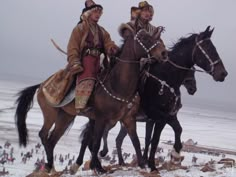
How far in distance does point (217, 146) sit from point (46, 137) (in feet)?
63.3

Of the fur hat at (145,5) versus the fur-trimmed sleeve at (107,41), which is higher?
the fur hat at (145,5)

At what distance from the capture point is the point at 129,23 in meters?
6.89

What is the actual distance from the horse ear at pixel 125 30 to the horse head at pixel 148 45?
0.02m

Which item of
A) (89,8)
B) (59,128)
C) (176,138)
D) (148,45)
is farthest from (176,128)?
(89,8)

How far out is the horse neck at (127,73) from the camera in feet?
21.6

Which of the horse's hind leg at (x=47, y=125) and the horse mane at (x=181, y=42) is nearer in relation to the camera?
the horse mane at (x=181, y=42)

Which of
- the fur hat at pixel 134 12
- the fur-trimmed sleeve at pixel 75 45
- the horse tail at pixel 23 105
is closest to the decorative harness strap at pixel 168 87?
the fur hat at pixel 134 12

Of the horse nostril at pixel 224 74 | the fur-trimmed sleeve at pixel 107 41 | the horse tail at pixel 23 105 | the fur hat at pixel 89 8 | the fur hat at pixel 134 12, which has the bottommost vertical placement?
the horse tail at pixel 23 105

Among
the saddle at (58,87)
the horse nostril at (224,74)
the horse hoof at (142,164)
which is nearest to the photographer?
the horse nostril at (224,74)

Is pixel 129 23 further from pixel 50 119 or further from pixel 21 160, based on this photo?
pixel 21 160

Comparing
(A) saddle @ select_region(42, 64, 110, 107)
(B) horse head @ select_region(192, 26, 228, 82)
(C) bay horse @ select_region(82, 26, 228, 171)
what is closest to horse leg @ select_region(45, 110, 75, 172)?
(A) saddle @ select_region(42, 64, 110, 107)

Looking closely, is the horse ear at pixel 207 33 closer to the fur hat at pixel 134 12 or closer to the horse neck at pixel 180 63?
the horse neck at pixel 180 63

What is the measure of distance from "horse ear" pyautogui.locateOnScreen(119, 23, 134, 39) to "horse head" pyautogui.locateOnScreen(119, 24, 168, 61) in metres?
0.02

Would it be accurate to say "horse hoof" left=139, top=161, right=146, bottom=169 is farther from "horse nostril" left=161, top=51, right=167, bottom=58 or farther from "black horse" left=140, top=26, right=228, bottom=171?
"horse nostril" left=161, top=51, right=167, bottom=58
